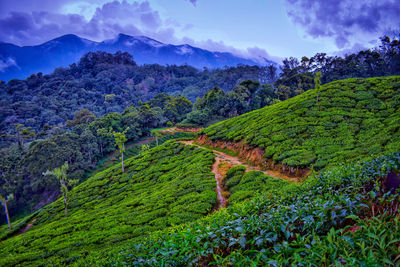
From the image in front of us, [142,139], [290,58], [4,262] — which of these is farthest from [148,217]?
[290,58]

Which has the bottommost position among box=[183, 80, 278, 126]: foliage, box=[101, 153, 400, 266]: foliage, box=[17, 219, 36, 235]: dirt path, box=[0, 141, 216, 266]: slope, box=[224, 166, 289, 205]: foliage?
box=[17, 219, 36, 235]: dirt path

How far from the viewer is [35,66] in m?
174

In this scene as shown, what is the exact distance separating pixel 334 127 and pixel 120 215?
17.1 metres

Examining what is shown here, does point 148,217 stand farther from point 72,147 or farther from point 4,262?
point 72,147

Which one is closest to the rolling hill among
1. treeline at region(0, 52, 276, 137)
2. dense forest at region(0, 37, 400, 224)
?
dense forest at region(0, 37, 400, 224)

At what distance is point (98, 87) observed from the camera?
97625mm

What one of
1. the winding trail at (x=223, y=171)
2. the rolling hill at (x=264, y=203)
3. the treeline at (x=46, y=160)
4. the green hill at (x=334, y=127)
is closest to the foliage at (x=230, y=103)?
the treeline at (x=46, y=160)

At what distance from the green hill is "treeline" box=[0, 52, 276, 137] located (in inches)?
2330

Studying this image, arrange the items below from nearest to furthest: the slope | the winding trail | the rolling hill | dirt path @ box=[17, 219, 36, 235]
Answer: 1. the rolling hill
2. the slope
3. the winding trail
4. dirt path @ box=[17, 219, 36, 235]

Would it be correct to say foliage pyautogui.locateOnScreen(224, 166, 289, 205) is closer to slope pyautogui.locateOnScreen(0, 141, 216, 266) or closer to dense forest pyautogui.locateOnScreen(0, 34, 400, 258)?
dense forest pyautogui.locateOnScreen(0, 34, 400, 258)

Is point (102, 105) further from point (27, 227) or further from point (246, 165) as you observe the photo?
point (246, 165)

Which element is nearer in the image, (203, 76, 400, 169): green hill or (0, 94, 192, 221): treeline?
(203, 76, 400, 169): green hill

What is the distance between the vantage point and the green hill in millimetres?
11391

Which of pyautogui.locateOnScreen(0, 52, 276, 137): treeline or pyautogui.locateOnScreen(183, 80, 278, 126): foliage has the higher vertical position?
pyautogui.locateOnScreen(0, 52, 276, 137): treeline
